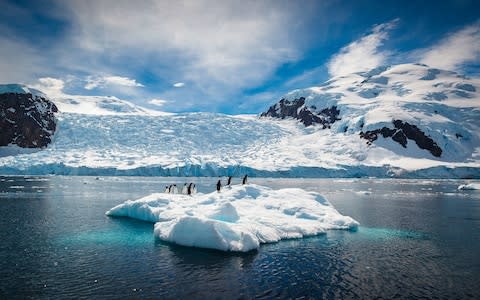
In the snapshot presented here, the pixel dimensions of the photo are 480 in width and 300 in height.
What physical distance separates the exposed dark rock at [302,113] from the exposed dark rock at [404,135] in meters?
24.3

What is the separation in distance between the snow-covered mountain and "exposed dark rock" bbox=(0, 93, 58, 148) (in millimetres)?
8181

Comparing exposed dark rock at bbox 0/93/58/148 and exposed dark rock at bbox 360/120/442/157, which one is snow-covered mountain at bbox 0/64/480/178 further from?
exposed dark rock at bbox 0/93/58/148

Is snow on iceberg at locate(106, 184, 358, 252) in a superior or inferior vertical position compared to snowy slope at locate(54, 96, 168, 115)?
inferior

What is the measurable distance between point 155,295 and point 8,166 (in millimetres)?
93047

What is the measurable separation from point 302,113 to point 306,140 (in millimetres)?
31539

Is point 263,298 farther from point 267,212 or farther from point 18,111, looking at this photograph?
point 18,111

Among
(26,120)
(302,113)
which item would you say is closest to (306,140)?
(302,113)

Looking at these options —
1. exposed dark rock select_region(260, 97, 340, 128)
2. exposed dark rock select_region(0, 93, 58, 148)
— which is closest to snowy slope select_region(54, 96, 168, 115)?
exposed dark rock select_region(0, 93, 58, 148)

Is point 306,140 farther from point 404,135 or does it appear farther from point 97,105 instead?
point 97,105

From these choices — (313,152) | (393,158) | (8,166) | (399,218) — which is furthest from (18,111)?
(399,218)

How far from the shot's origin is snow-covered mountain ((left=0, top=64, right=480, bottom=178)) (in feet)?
303

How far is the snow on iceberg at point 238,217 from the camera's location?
58.7ft

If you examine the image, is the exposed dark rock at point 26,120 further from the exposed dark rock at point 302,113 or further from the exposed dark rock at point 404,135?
the exposed dark rock at point 404,135

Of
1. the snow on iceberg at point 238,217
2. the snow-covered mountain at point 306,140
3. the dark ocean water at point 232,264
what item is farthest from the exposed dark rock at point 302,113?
the dark ocean water at point 232,264
